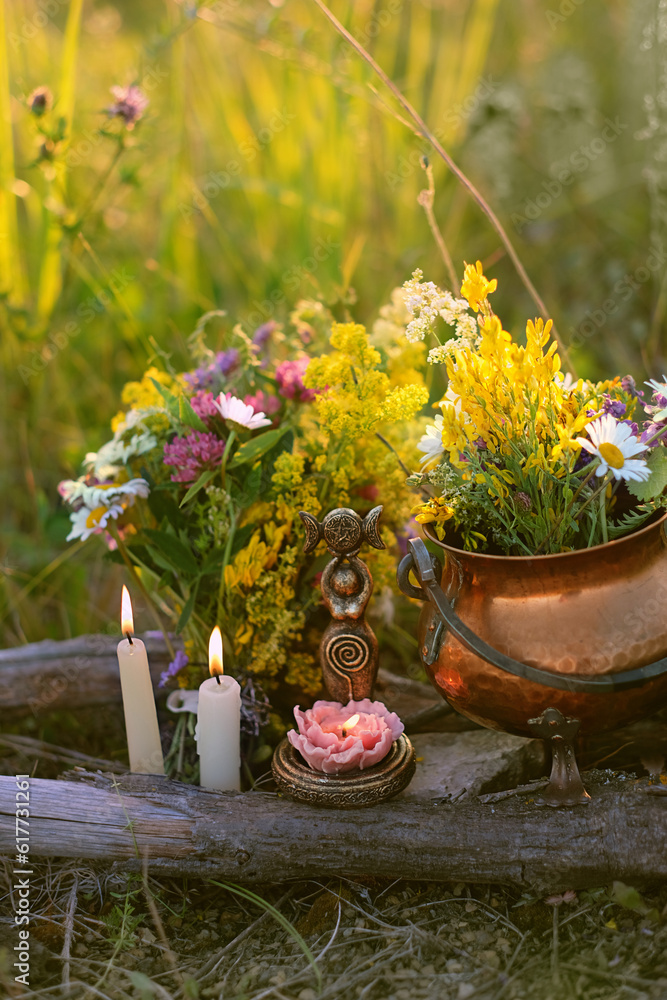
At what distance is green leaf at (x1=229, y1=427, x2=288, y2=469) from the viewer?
4.32 ft

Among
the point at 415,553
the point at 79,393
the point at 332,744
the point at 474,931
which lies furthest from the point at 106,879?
the point at 79,393

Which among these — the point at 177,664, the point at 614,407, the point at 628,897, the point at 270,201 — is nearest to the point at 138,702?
the point at 177,664

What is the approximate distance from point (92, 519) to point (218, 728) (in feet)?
1.39

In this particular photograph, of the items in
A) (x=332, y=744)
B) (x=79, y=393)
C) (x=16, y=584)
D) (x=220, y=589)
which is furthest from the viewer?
(x=79, y=393)

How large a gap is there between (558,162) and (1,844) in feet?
10.8

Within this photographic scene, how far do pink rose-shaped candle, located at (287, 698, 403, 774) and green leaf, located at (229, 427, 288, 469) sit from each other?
41cm

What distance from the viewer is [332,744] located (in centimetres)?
119

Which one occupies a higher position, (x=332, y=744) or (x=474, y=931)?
(x=332, y=744)

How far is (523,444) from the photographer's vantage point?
3.75ft

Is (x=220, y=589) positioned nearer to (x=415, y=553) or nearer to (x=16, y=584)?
(x=415, y=553)

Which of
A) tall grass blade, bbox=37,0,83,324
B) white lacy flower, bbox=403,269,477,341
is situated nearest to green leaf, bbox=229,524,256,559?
white lacy flower, bbox=403,269,477,341

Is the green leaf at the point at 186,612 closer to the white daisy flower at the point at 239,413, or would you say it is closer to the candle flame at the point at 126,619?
the candle flame at the point at 126,619

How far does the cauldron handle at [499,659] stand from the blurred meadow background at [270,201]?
764 mm

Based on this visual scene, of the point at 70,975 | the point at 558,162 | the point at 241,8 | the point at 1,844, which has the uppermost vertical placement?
the point at 241,8
